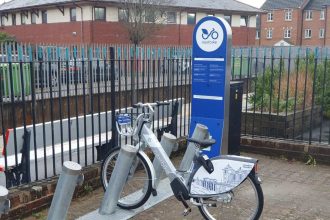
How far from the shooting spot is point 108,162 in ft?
15.5

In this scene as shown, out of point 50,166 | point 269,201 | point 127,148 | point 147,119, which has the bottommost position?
point 269,201

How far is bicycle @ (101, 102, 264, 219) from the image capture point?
150 inches

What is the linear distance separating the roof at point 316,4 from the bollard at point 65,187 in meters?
55.7

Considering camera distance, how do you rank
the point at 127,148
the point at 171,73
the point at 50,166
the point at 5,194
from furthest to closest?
the point at 171,73 < the point at 50,166 < the point at 127,148 < the point at 5,194

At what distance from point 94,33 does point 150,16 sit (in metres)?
4.57

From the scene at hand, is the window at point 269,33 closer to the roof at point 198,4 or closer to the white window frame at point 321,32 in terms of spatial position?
the white window frame at point 321,32

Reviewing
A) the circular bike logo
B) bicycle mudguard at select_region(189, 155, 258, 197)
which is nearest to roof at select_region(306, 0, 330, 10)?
the circular bike logo

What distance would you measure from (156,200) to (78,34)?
87.1 feet

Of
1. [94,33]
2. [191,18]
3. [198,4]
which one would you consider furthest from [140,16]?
[198,4]

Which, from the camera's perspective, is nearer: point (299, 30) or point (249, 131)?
point (249, 131)

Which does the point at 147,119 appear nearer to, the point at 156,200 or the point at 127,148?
the point at 127,148

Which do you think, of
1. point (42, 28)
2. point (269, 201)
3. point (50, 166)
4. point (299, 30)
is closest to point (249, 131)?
point (269, 201)

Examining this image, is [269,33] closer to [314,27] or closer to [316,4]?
[314,27]

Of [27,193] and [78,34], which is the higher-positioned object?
[78,34]
